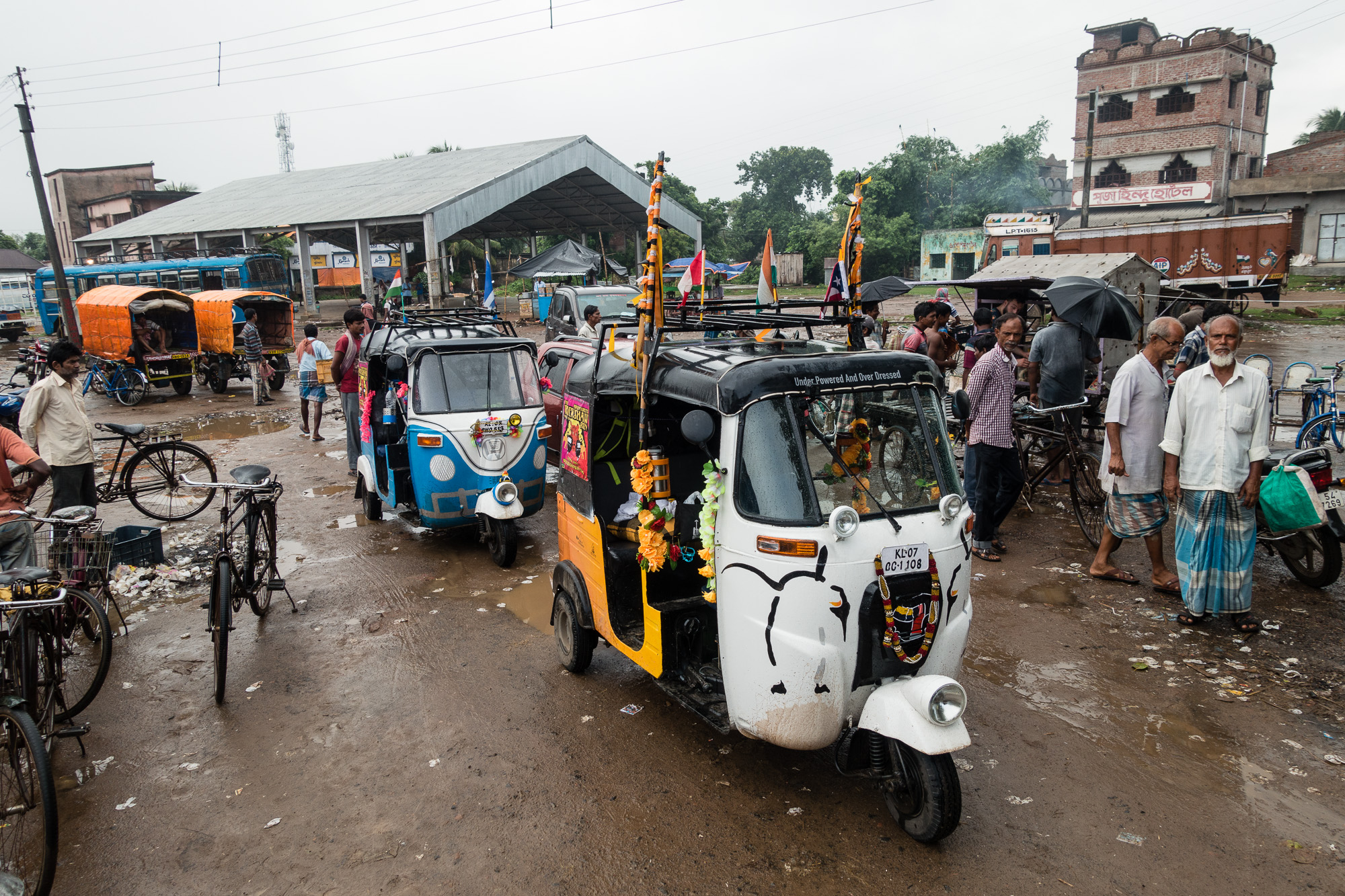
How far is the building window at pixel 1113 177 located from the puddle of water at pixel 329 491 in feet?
136

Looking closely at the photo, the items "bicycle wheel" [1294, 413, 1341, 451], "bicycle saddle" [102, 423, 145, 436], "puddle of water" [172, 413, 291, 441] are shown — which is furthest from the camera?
"puddle of water" [172, 413, 291, 441]

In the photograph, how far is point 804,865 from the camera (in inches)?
132

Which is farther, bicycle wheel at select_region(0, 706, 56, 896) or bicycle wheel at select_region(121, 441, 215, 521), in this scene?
bicycle wheel at select_region(121, 441, 215, 521)

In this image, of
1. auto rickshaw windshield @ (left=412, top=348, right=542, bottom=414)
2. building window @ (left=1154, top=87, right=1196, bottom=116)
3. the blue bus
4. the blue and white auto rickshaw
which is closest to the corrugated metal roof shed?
the blue bus

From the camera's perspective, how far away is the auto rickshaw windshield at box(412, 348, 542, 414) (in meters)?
7.52

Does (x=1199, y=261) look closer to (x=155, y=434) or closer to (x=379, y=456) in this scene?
(x=379, y=456)

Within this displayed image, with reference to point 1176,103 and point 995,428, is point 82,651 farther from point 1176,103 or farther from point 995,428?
point 1176,103

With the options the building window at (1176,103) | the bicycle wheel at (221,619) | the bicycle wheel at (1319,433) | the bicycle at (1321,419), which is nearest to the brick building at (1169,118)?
the building window at (1176,103)

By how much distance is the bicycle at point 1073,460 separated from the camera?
279 inches

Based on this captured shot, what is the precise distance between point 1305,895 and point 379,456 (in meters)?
7.66

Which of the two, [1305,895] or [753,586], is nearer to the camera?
[1305,895]

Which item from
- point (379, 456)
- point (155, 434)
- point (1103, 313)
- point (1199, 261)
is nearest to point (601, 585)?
point (379, 456)

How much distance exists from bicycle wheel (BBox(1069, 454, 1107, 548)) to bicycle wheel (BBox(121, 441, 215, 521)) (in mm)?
8562

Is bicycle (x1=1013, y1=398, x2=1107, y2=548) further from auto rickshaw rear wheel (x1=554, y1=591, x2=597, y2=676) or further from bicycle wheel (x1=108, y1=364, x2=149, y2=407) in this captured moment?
bicycle wheel (x1=108, y1=364, x2=149, y2=407)
